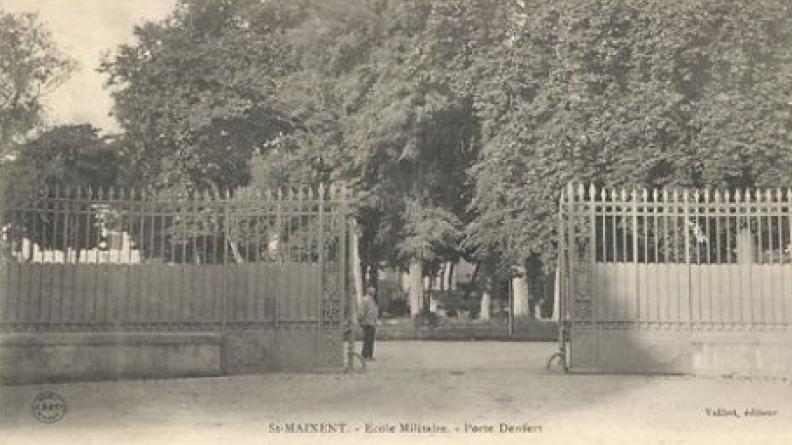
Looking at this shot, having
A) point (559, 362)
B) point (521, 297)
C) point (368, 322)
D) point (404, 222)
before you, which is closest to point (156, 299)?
point (368, 322)

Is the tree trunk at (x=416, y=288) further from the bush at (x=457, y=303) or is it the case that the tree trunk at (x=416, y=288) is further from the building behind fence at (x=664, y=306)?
the building behind fence at (x=664, y=306)

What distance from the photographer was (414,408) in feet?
37.1

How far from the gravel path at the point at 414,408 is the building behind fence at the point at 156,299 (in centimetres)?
41

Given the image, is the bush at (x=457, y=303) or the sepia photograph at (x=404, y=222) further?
the bush at (x=457, y=303)

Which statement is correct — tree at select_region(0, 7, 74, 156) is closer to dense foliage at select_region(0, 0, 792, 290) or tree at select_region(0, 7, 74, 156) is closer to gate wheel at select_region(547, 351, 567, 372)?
dense foliage at select_region(0, 0, 792, 290)

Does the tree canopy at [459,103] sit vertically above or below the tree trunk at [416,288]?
above

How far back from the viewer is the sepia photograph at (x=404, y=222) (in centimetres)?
1187

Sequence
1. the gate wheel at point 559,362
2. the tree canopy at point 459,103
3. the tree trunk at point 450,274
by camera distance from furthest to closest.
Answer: the tree trunk at point 450,274, the tree canopy at point 459,103, the gate wheel at point 559,362

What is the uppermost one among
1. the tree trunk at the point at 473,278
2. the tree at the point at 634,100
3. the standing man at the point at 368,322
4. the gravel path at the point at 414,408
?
the tree at the point at 634,100

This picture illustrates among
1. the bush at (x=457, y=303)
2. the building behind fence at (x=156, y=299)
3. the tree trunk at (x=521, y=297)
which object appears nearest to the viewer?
the building behind fence at (x=156, y=299)

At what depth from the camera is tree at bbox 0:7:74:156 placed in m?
23.3

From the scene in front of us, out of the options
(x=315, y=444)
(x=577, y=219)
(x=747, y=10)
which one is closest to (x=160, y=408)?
(x=315, y=444)

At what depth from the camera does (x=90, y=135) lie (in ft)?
141

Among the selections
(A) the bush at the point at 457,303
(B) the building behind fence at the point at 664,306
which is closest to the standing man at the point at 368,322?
(B) the building behind fence at the point at 664,306
